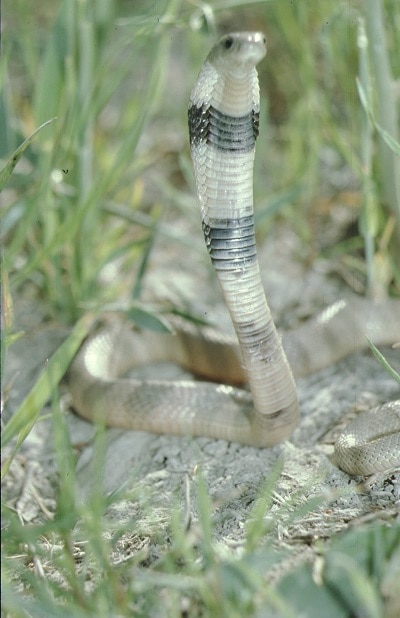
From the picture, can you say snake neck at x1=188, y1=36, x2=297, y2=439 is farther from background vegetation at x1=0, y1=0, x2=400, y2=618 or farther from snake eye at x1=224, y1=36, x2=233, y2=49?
background vegetation at x1=0, y1=0, x2=400, y2=618

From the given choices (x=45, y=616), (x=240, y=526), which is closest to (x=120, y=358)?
(x=240, y=526)

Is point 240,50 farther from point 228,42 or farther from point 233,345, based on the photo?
point 233,345

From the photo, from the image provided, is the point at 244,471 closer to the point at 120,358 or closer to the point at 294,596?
the point at 294,596

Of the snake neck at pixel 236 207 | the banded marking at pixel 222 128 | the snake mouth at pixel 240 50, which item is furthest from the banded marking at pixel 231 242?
the snake mouth at pixel 240 50

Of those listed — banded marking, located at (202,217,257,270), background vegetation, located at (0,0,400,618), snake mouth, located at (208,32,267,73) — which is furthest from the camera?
banded marking, located at (202,217,257,270)

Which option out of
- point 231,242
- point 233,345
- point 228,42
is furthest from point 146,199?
point 228,42

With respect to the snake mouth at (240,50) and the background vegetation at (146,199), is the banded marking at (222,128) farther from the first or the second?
the background vegetation at (146,199)

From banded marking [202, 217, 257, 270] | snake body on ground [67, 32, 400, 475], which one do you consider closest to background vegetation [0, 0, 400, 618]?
snake body on ground [67, 32, 400, 475]
